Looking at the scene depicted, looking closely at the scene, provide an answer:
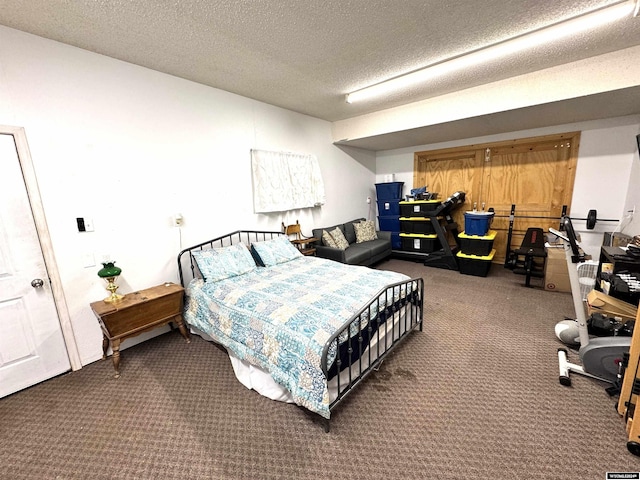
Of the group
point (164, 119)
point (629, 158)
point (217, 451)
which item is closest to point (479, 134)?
point (629, 158)

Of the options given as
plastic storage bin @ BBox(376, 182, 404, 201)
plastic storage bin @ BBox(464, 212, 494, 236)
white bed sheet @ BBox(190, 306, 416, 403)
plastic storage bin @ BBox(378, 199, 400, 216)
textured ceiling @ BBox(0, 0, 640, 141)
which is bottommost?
white bed sheet @ BBox(190, 306, 416, 403)

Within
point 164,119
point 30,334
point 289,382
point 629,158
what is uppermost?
point 164,119

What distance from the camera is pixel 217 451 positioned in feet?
5.29

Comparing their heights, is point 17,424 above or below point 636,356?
below

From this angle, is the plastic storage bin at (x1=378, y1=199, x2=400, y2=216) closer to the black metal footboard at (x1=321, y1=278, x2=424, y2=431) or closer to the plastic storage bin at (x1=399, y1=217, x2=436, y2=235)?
the plastic storage bin at (x1=399, y1=217, x2=436, y2=235)

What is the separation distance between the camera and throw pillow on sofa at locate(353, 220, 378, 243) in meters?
5.32

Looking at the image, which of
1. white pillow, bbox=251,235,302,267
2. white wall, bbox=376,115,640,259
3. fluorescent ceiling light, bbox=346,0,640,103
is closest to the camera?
fluorescent ceiling light, bbox=346,0,640,103

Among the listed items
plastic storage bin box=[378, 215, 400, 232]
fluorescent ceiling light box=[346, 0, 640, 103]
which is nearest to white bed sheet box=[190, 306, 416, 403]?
fluorescent ceiling light box=[346, 0, 640, 103]

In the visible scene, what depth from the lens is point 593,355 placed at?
6.56ft

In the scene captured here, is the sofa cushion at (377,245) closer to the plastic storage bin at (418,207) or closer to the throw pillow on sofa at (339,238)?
the throw pillow on sofa at (339,238)

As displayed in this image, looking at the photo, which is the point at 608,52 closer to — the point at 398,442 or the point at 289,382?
the point at 398,442

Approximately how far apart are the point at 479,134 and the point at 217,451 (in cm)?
560

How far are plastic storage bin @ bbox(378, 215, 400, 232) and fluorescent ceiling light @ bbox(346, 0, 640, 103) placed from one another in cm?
279

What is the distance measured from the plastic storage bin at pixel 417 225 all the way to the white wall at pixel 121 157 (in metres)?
3.16
